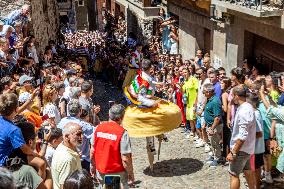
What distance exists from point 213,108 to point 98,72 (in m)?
13.8

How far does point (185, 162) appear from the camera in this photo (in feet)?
37.8

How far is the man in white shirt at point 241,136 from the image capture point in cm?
823

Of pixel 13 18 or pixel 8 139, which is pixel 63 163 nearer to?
pixel 8 139

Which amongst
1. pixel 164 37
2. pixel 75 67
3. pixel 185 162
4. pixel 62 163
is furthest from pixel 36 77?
pixel 164 37

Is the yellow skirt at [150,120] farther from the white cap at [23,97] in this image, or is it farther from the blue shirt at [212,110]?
the white cap at [23,97]

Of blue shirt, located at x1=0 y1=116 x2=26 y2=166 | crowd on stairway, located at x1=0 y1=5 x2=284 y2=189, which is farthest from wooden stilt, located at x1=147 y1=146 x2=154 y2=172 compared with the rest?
blue shirt, located at x1=0 y1=116 x2=26 y2=166

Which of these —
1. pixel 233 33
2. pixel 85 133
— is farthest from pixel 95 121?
pixel 233 33

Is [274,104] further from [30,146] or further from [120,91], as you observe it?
[120,91]

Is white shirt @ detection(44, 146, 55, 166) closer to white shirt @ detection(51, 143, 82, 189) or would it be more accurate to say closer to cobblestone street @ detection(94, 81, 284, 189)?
white shirt @ detection(51, 143, 82, 189)

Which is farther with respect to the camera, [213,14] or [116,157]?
[213,14]

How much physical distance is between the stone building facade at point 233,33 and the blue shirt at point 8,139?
26.7ft

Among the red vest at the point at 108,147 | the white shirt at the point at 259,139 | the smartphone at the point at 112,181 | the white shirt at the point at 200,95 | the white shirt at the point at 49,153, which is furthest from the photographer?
the white shirt at the point at 200,95

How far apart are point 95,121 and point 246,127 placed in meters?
3.28

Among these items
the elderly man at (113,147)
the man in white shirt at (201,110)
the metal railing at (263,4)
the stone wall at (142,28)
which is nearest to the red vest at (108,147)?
the elderly man at (113,147)
